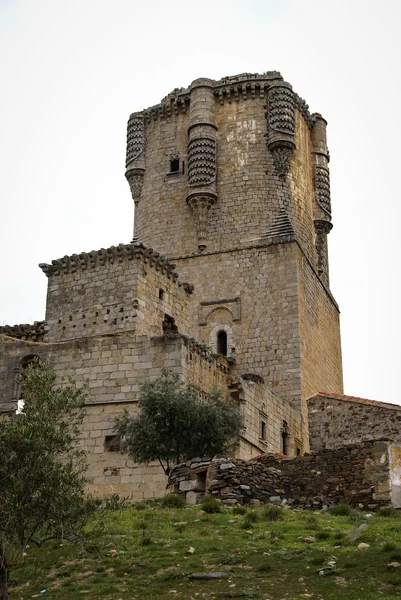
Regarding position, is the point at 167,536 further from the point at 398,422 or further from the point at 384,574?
the point at 398,422

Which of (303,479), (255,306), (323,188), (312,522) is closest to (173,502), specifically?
(303,479)

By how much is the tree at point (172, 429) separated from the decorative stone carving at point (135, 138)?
19.1 metres

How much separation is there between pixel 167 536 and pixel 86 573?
1839mm

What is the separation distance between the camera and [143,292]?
28.2m

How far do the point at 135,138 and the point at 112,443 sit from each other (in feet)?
61.0

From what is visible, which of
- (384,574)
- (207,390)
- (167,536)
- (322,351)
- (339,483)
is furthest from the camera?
(322,351)

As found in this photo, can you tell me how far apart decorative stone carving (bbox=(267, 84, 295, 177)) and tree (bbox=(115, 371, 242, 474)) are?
1674 centimetres

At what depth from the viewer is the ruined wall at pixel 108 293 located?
91.1 feet

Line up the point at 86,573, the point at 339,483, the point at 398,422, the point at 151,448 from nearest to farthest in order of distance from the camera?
the point at 86,573 → the point at 339,483 → the point at 151,448 → the point at 398,422

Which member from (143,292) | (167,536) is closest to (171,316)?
(143,292)

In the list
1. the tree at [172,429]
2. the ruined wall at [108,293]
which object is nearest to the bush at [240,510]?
the tree at [172,429]

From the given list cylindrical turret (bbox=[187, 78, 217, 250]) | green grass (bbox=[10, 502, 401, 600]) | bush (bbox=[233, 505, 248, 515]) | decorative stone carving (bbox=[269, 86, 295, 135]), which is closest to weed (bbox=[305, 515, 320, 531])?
green grass (bbox=[10, 502, 401, 600])

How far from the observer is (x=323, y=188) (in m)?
40.1

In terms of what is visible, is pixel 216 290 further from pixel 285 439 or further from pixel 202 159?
pixel 285 439
